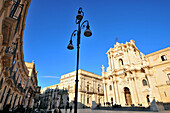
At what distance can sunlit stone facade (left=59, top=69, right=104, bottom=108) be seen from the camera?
28808 mm

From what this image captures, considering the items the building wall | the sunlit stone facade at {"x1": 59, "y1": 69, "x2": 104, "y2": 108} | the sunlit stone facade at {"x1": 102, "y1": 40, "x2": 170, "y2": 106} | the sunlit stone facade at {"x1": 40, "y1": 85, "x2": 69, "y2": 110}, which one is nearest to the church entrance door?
the sunlit stone facade at {"x1": 102, "y1": 40, "x2": 170, "y2": 106}

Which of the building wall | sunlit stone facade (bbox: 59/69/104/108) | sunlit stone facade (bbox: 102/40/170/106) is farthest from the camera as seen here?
sunlit stone facade (bbox: 59/69/104/108)

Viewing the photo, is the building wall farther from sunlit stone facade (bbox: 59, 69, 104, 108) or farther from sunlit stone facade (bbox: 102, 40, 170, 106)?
sunlit stone facade (bbox: 59, 69, 104, 108)

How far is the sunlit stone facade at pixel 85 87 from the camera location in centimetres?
2881

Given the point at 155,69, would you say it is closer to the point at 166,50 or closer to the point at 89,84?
the point at 166,50

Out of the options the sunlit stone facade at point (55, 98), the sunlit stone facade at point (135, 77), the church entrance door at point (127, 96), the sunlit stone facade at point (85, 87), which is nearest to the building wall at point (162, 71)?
the sunlit stone facade at point (135, 77)

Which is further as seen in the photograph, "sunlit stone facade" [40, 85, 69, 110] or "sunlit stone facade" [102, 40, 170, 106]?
"sunlit stone facade" [40, 85, 69, 110]

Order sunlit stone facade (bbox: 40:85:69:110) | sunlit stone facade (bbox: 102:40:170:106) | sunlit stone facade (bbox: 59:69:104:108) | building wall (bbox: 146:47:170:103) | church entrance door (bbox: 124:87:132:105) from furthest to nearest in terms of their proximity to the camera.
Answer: sunlit stone facade (bbox: 40:85:69:110)
sunlit stone facade (bbox: 59:69:104:108)
church entrance door (bbox: 124:87:132:105)
sunlit stone facade (bbox: 102:40:170:106)
building wall (bbox: 146:47:170:103)

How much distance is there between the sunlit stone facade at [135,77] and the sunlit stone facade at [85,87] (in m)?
6.76

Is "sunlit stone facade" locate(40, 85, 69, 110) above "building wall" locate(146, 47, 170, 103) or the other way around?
the other way around

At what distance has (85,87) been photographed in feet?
100

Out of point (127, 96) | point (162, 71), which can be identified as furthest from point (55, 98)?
point (162, 71)

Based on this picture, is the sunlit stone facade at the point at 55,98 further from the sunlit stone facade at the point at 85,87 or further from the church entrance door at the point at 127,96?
the church entrance door at the point at 127,96

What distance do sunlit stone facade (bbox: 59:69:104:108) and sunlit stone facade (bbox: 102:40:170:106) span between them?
6.76m
